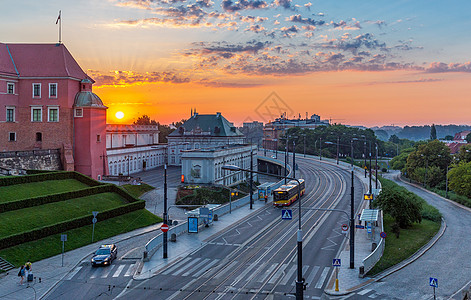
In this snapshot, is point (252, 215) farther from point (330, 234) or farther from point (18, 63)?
point (18, 63)

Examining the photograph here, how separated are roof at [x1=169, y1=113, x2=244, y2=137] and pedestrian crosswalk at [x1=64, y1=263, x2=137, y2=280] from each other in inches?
3374

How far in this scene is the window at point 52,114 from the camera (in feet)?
230

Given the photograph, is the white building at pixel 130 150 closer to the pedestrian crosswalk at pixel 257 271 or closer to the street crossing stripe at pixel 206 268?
the street crossing stripe at pixel 206 268

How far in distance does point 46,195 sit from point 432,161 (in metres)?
90.6

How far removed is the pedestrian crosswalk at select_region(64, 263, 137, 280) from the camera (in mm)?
33781

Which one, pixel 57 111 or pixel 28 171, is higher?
pixel 57 111

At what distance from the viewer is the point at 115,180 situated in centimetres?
7262

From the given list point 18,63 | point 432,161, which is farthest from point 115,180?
point 432,161

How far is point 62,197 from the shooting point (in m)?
49.6

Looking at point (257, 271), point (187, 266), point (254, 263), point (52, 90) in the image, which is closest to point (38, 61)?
point (52, 90)

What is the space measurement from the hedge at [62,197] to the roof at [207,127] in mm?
63780

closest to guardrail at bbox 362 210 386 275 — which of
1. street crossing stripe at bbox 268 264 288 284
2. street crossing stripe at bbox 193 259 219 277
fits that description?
street crossing stripe at bbox 268 264 288 284

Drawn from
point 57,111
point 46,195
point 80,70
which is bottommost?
point 46,195

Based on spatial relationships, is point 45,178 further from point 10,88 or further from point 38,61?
point 38,61
